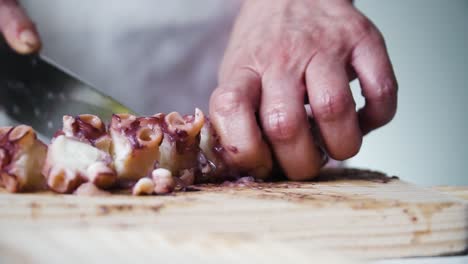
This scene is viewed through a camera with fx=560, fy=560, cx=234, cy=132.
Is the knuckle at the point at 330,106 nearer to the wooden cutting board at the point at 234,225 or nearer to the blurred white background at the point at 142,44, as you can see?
the wooden cutting board at the point at 234,225

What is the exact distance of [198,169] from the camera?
3.10 ft

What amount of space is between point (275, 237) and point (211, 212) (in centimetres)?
8

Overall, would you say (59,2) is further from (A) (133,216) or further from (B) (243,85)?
(A) (133,216)

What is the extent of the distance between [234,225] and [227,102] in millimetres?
323

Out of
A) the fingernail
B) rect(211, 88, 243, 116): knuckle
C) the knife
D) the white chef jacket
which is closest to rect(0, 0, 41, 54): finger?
the fingernail

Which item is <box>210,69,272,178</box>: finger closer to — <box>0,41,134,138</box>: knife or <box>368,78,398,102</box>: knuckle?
<box>368,78,398,102</box>: knuckle

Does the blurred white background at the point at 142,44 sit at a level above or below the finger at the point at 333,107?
above

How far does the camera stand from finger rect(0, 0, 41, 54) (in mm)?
1278

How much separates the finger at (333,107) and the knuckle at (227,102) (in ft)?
0.46

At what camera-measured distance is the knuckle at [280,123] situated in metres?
0.94

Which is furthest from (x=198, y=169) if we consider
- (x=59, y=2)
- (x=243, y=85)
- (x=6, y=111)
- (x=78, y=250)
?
(x=59, y=2)

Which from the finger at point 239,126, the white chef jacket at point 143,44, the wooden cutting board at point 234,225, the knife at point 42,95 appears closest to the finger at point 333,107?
the finger at point 239,126

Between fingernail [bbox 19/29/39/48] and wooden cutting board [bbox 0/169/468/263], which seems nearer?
wooden cutting board [bbox 0/169/468/263]

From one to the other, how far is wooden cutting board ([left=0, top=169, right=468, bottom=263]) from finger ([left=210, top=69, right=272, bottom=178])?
5.9 inches
